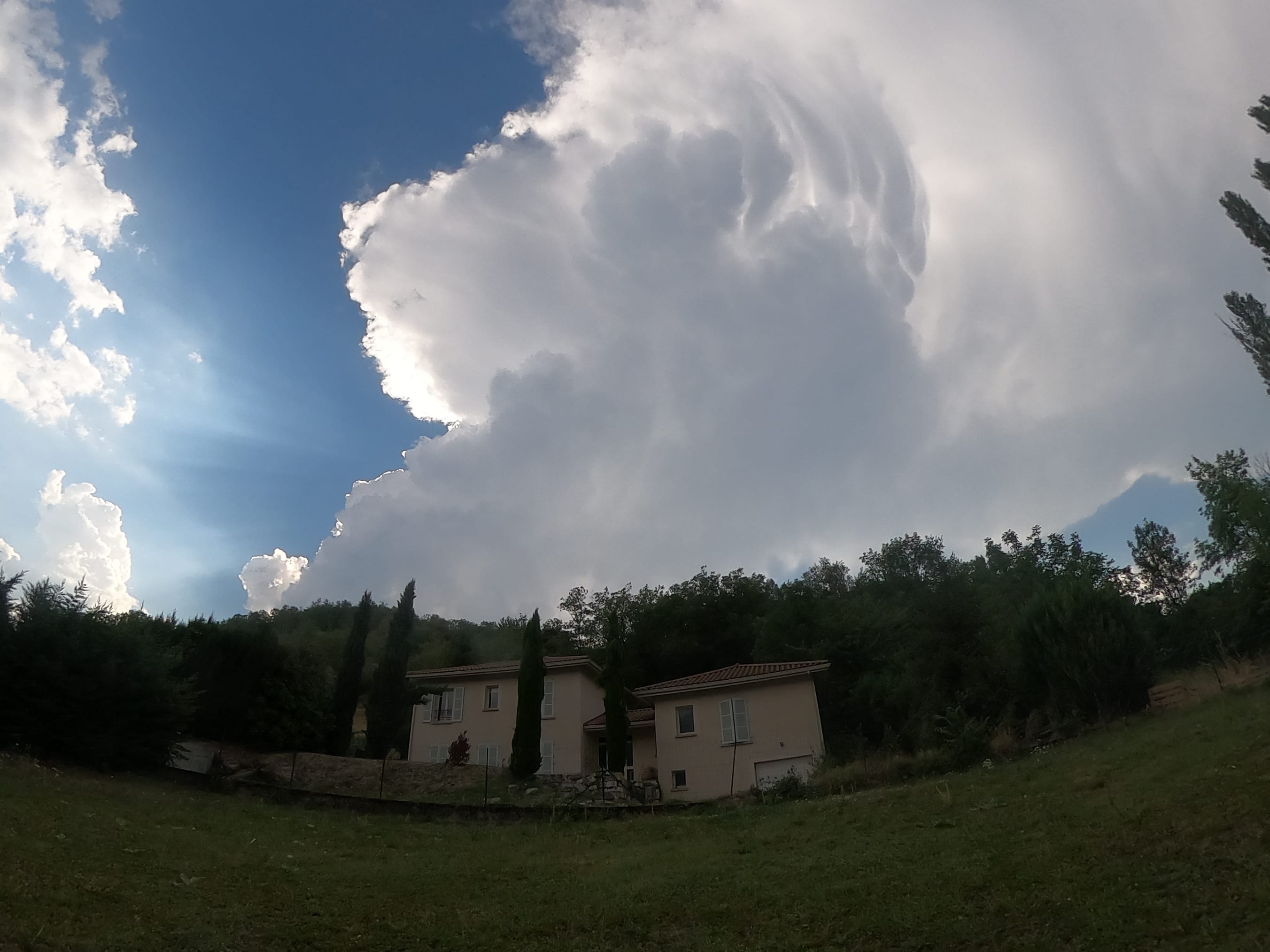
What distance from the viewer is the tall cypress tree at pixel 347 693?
107 ft

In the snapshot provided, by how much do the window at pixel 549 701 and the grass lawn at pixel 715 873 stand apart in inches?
629

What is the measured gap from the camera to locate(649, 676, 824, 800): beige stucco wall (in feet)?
97.3

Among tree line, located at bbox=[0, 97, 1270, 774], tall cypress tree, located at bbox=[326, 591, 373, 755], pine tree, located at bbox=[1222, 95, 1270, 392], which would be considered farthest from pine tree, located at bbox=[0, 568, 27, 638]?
pine tree, located at bbox=[1222, 95, 1270, 392]

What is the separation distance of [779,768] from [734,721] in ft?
7.15

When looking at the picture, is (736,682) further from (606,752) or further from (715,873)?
(715,873)

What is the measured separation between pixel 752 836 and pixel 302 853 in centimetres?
865

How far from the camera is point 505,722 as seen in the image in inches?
1379

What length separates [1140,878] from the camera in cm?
1059

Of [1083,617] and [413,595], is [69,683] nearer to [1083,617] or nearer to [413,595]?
[413,595]

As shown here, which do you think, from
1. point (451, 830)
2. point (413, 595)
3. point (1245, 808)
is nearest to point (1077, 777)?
point (1245, 808)

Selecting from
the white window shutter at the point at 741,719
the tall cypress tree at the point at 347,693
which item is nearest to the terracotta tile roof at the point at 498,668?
the tall cypress tree at the point at 347,693

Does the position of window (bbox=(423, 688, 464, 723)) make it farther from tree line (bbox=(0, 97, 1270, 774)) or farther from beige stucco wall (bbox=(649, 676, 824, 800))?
beige stucco wall (bbox=(649, 676, 824, 800))

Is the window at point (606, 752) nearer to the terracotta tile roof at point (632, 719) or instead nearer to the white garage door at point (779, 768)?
the terracotta tile roof at point (632, 719)

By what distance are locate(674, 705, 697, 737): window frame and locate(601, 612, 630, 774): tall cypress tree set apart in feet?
6.32
